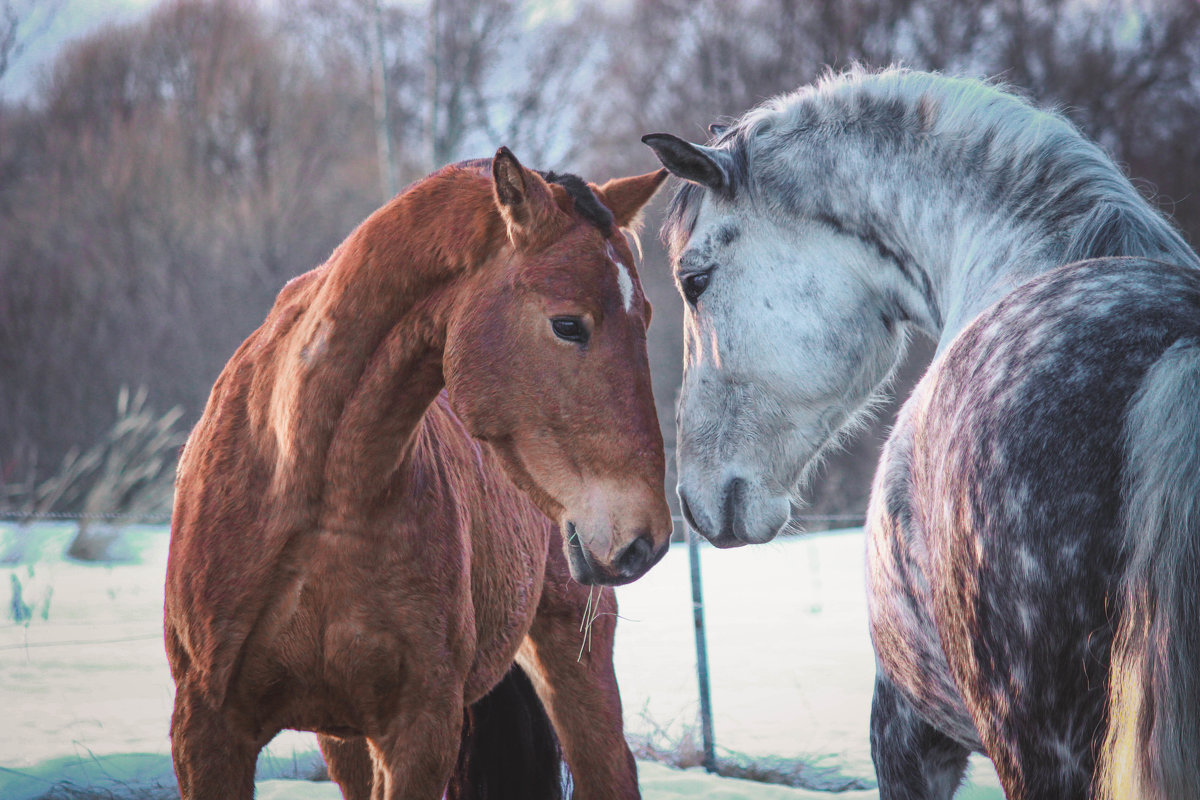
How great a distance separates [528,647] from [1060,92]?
11.0 m

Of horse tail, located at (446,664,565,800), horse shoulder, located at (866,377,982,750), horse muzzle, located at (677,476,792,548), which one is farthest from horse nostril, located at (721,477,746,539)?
horse tail, located at (446,664,565,800)

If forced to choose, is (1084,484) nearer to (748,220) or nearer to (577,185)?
(577,185)

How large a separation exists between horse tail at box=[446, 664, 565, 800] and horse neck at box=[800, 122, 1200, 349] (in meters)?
1.78

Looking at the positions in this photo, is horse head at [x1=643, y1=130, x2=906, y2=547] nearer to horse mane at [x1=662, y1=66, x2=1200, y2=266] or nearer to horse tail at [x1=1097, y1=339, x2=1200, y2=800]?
horse mane at [x1=662, y1=66, x2=1200, y2=266]

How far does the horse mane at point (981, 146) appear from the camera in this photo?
1685 millimetres

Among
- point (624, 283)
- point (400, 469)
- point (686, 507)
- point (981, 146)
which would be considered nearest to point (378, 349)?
point (400, 469)

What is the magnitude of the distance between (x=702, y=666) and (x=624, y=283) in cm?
335

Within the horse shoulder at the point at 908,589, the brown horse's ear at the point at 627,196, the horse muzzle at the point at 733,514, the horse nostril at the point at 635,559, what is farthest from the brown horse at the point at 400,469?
the horse muzzle at the point at 733,514

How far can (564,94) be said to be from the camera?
562 inches

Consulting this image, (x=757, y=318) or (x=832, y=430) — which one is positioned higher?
(x=757, y=318)

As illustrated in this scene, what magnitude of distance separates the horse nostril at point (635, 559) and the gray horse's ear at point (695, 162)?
1.05m

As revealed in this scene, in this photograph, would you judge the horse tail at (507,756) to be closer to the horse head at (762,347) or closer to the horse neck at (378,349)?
the horse head at (762,347)

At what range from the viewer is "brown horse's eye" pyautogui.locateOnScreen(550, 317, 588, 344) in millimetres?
1731

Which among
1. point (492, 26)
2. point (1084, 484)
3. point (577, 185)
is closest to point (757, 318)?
point (577, 185)
